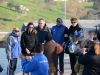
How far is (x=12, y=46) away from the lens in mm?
12766

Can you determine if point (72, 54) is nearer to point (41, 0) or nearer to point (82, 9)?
point (82, 9)

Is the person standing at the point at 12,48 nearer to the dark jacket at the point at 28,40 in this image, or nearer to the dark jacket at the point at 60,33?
the dark jacket at the point at 28,40

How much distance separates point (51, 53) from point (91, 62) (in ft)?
11.0

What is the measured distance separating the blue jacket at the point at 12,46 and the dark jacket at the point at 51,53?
2110 millimetres

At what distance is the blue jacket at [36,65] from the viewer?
8.09 metres

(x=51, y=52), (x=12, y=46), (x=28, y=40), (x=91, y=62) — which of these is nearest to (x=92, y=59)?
(x=91, y=62)

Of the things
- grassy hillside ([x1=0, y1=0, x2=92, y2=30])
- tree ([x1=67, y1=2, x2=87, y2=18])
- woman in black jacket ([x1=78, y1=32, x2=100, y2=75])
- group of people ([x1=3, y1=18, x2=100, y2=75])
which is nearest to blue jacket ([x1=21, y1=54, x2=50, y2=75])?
woman in black jacket ([x1=78, y1=32, x2=100, y2=75])

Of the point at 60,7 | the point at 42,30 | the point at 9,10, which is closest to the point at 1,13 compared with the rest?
the point at 9,10

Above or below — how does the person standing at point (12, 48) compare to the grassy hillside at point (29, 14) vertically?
above

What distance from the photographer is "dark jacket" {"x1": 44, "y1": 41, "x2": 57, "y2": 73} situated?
1079cm

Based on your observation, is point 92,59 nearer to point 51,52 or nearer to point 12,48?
point 51,52

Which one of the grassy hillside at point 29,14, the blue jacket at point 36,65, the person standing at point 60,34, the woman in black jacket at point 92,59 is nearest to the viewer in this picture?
the woman in black jacket at point 92,59

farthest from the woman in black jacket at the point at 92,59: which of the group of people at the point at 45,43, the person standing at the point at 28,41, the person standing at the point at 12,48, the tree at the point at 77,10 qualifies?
the tree at the point at 77,10

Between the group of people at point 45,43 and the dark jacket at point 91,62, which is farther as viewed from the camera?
the group of people at point 45,43
